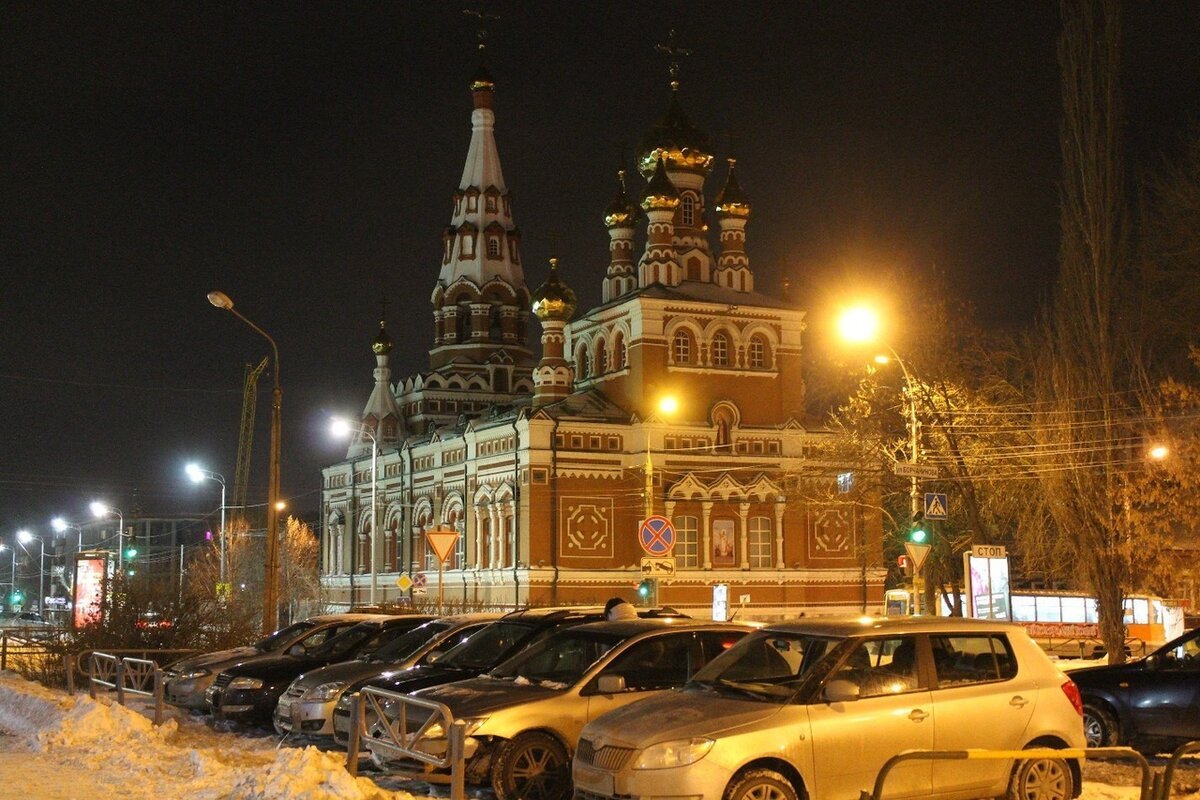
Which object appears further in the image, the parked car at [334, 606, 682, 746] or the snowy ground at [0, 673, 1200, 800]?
the parked car at [334, 606, 682, 746]

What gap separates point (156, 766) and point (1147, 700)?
10405 mm

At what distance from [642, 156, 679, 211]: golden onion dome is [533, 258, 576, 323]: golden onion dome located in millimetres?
5098

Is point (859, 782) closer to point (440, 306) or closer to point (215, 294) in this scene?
point (215, 294)

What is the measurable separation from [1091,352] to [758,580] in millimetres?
28301

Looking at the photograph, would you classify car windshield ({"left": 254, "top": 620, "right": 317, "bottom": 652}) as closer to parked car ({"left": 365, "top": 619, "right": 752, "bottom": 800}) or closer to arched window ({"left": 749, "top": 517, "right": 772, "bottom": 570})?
parked car ({"left": 365, "top": 619, "right": 752, "bottom": 800})

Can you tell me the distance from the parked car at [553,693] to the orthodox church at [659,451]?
1343 inches

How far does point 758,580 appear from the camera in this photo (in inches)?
2141

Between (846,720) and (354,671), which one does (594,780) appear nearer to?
(846,720)

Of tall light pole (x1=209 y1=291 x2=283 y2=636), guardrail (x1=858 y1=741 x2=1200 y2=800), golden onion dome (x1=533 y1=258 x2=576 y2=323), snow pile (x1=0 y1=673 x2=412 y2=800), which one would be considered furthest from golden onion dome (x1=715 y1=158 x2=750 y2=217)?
guardrail (x1=858 y1=741 x2=1200 y2=800)

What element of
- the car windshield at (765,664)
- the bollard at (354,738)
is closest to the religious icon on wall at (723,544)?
the car windshield at (765,664)

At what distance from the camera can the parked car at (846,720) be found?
10211 millimetres

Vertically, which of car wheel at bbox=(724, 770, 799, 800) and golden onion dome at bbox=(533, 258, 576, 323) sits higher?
golden onion dome at bbox=(533, 258, 576, 323)

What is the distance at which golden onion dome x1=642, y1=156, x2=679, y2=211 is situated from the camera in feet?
186

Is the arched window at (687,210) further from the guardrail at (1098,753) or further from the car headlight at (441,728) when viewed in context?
the guardrail at (1098,753)
